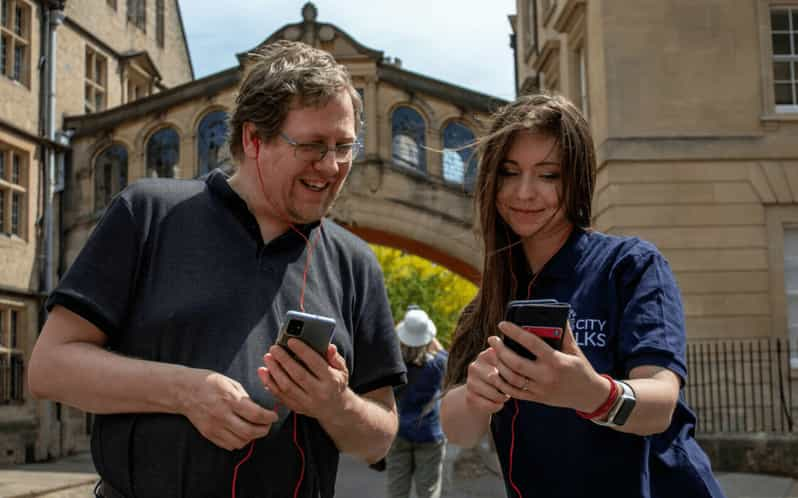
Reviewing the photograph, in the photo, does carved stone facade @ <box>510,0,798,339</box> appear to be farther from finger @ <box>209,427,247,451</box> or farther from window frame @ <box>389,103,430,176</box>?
finger @ <box>209,427,247,451</box>

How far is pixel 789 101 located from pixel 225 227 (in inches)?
590

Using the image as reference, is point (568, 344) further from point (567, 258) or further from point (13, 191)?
point (13, 191)

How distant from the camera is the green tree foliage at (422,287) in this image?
38500mm

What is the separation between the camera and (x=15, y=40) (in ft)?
70.1

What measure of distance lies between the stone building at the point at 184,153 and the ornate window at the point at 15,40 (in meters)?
0.21

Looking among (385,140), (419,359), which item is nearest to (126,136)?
(385,140)

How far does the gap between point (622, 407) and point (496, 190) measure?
76 centimetres

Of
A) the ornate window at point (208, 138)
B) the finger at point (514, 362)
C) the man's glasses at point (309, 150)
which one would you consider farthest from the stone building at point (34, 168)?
the finger at point (514, 362)

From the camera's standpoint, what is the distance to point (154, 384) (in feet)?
8.32

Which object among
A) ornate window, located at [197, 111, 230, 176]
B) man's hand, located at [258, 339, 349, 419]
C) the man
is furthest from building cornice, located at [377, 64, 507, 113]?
man's hand, located at [258, 339, 349, 419]

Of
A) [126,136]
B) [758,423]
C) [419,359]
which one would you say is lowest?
[758,423]

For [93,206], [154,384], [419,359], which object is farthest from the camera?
[93,206]

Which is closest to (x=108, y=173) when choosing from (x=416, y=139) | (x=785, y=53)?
(x=416, y=139)

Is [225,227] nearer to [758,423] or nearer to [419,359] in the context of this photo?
[419,359]
